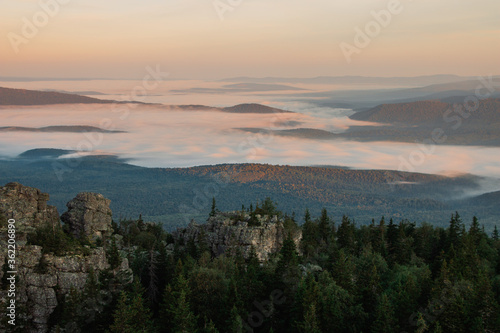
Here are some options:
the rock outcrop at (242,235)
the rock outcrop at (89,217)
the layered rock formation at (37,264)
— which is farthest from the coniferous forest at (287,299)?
the rock outcrop at (242,235)

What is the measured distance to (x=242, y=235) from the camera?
10300 centimetres

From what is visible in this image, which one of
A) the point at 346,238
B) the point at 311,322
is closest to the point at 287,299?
the point at 311,322

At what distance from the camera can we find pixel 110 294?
2709 inches

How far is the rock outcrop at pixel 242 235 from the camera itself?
10206 cm

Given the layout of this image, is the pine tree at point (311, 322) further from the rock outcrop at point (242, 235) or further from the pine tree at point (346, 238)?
the pine tree at point (346, 238)

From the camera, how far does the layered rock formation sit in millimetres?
65750

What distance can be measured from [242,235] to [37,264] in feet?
140

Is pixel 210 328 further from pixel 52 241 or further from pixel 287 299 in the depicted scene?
pixel 52 241

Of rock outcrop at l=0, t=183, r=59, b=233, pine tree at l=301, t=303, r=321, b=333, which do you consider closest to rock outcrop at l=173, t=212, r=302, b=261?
rock outcrop at l=0, t=183, r=59, b=233

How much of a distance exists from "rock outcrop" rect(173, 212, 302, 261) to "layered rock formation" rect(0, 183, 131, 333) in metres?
28.6

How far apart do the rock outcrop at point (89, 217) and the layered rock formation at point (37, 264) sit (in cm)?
1043

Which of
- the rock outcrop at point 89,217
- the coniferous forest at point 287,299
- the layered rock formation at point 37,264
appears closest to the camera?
the coniferous forest at point 287,299

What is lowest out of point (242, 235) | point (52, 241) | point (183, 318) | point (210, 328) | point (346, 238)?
point (210, 328)

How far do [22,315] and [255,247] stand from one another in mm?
45428
